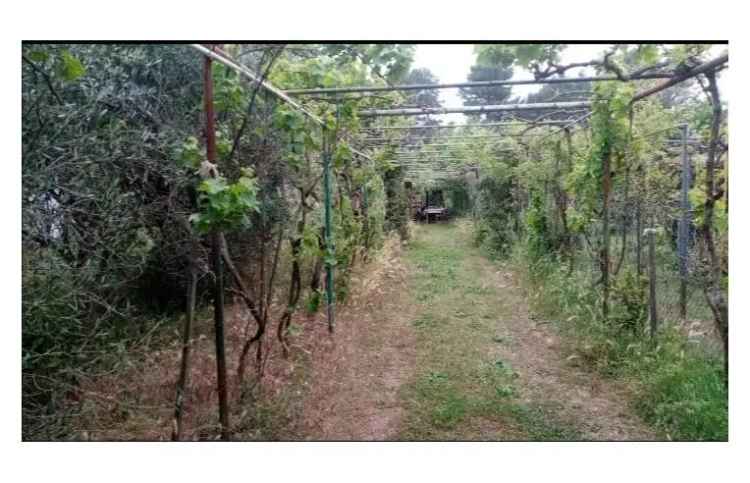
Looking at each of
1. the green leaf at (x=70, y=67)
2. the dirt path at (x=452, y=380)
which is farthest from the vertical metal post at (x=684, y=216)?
the green leaf at (x=70, y=67)

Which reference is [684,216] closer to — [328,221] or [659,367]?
[659,367]

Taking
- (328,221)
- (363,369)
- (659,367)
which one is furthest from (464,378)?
(328,221)

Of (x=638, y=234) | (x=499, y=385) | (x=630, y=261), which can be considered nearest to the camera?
(x=499, y=385)

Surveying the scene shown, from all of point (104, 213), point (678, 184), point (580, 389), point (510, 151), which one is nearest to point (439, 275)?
point (510, 151)

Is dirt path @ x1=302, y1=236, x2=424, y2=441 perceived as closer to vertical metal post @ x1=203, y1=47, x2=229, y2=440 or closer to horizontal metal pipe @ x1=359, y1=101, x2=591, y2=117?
vertical metal post @ x1=203, y1=47, x2=229, y2=440

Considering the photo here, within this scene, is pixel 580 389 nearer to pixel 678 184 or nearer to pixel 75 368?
pixel 678 184

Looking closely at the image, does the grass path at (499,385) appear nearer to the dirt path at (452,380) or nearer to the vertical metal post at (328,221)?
the dirt path at (452,380)

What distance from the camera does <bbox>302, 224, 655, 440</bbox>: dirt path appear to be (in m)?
3.32

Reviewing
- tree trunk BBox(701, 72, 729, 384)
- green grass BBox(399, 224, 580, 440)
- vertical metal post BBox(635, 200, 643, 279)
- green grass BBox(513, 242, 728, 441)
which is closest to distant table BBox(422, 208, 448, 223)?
green grass BBox(399, 224, 580, 440)

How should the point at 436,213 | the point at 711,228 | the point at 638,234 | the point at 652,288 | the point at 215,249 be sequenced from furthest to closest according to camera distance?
1. the point at 436,213
2. the point at 638,234
3. the point at 652,288
4. the point at 711,228
5. the point at 215,249

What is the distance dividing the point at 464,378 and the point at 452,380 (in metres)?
0.11

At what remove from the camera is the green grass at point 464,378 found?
A: 3305mm

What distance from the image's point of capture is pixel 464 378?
4152 millimetres
